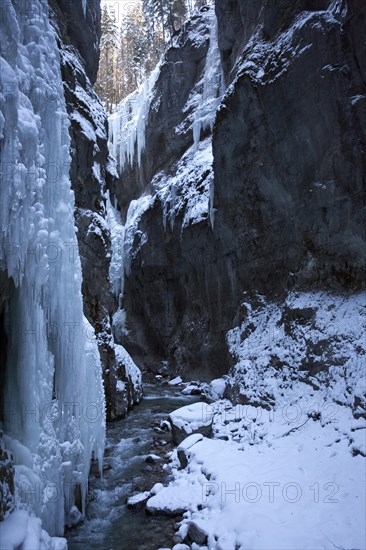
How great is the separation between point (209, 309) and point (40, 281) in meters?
15.9

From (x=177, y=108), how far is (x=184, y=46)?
4.96 m

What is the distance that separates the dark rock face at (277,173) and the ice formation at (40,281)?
27.2 feet

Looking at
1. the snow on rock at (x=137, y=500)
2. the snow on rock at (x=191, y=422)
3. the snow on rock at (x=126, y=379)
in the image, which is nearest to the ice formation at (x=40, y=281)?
the snow on rock at (x=137, y=500)

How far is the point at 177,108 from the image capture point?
1125 inches

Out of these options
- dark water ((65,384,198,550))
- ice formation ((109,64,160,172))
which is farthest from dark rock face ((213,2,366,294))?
ice formation ((109,64,160,172))

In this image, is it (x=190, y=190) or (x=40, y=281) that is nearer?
(x=40, y=281)

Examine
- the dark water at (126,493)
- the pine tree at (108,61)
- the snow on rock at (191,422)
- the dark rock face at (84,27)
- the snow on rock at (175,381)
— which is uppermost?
the pine tree at (108,61)

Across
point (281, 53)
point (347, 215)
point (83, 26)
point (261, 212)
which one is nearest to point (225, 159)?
point (261, 212)

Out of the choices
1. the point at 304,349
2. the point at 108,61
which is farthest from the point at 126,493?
the point at 108,61

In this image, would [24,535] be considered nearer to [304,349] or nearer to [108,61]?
[304,349]

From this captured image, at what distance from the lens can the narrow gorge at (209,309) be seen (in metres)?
5.73

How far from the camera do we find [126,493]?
862 cm

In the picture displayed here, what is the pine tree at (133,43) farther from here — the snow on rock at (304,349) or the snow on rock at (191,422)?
the snow on rock at (191,422)

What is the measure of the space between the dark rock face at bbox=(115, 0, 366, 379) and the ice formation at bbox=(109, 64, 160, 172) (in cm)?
1129
